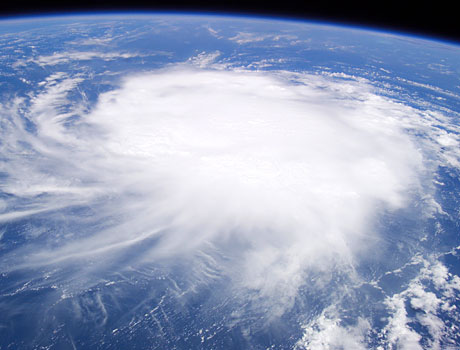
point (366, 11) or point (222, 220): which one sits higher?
point (366, 11)

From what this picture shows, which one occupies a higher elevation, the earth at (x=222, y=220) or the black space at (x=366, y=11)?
the black space at (x=366, y=11)

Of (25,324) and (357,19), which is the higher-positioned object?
(357,19)

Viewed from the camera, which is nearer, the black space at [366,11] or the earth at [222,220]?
the black space at [366,11]

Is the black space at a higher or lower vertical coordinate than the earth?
higher

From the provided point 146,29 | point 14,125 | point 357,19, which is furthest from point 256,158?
point 146,29

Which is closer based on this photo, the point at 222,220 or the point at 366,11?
the point at 366,11

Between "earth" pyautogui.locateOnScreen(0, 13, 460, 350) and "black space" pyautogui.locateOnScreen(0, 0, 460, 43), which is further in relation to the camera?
"earth" pyautogui.locateOnScreen(0, 13, 460, 350)

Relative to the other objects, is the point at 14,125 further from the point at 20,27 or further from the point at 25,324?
the point at 20,27

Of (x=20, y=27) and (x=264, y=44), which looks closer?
(x=264, y=44)
